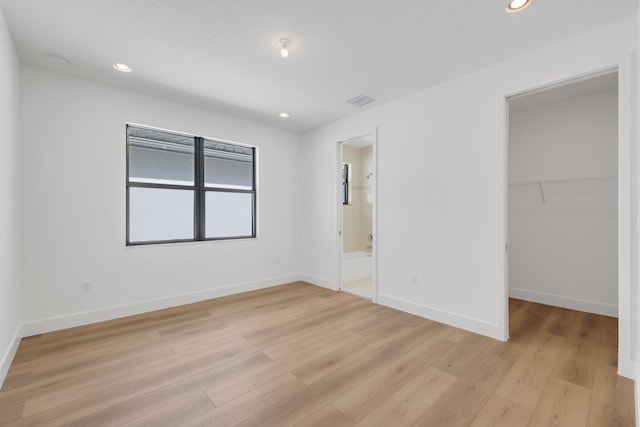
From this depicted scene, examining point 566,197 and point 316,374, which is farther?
point 566,197

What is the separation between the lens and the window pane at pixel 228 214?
4215 millimetres

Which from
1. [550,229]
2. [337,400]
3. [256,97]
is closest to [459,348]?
[337,400]

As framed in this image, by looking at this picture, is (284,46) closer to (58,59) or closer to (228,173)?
(58,59)

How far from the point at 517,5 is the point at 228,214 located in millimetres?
3955

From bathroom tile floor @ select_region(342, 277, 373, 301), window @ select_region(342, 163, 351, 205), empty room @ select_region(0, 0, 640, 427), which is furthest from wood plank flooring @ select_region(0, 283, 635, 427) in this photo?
window @ select_region(342, 163, 351, 205)

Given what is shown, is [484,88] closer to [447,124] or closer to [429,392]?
[447,124]

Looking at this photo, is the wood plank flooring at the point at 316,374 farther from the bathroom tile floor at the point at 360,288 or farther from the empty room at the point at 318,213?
the bathroom tile floor at the point at 360,288

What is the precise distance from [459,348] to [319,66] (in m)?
2.94

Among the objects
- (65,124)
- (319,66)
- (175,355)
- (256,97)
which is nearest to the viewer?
(175,355)

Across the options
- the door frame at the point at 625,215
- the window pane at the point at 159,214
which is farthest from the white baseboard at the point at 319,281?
the door frame at the point at 625,215

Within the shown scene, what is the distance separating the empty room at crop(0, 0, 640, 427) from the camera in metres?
1.99

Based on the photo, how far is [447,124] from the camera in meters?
3.14

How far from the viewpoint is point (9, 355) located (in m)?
2.27

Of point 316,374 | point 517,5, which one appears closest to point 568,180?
point 517,5
